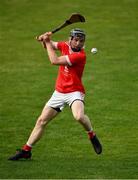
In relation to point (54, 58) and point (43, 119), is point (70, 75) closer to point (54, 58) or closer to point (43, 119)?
point (54, 58)

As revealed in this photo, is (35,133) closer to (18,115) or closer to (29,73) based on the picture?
(18,115)

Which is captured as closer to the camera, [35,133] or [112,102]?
[35,133]

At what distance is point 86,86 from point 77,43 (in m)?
6.82

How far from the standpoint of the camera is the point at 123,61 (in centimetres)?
2309

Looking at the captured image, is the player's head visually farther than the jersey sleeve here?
Yes

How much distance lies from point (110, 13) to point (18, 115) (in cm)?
976

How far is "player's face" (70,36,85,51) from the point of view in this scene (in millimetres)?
14375

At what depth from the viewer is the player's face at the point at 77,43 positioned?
14375mm

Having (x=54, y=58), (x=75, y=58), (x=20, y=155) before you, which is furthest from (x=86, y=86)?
(x=54, y=58)

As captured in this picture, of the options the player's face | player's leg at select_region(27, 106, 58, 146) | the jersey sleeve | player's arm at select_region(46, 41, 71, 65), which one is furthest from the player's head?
player's leg at select_region(27, 106, 58, 146)

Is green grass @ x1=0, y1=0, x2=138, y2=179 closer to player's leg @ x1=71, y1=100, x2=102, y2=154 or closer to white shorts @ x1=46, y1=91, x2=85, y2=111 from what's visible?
player's leg @ x1=71, y1=100, x2=102, y2=154

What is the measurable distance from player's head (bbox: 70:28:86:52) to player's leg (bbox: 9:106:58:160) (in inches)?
51.1

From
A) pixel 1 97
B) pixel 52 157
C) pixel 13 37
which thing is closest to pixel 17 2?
pixel 13 37

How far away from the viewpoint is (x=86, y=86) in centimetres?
2117
